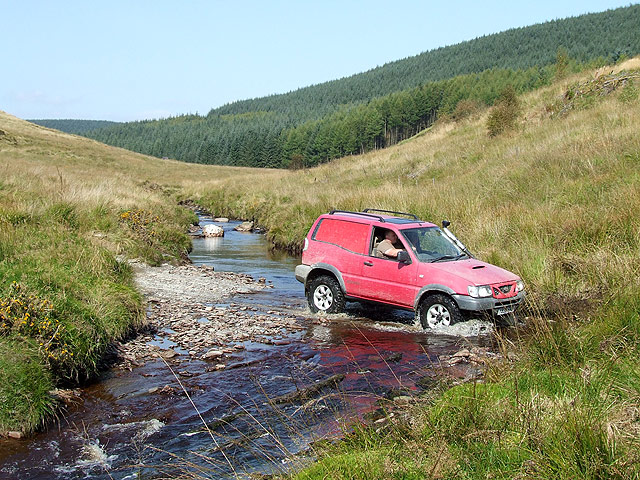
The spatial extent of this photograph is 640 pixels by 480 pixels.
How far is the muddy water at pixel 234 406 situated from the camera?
536 centimetres

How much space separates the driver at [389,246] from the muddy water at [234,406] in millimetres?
1353

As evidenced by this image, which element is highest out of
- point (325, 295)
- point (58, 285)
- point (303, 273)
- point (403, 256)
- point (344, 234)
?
point (344, 234)

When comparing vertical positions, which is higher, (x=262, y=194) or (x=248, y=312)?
(x=262, y=194)

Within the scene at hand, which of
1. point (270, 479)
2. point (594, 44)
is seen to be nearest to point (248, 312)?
point (270, 479)

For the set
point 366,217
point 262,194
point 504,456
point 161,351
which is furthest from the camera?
point 262,194

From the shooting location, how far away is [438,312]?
1009 centimetres

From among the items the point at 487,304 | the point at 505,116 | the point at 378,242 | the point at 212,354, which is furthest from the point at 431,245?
the point at 505,116

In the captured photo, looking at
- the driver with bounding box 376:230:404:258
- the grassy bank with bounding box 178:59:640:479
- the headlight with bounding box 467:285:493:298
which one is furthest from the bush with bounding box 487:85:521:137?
the headlight with bounding box 467:285:493:298

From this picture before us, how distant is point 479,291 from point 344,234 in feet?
10.1

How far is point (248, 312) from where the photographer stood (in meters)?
11.9

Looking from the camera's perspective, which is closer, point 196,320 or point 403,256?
point 403,256

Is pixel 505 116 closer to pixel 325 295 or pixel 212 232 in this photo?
pixel 212 232

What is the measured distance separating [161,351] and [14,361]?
8.49ft

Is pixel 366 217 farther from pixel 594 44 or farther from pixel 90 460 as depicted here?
pixel 594 44
